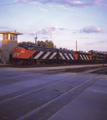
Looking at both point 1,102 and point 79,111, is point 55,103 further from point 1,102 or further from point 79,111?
point 1,102

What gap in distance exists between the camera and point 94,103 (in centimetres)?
539

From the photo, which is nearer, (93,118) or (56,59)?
(93,118)

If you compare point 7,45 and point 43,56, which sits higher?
point 7,45

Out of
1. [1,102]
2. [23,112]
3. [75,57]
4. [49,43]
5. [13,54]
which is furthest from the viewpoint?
[49,43]

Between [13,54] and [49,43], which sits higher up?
[49,43]

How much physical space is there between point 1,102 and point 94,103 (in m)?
3.51

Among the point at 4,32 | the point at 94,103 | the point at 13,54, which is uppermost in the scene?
the point at 4,32

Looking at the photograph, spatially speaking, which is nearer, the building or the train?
the train

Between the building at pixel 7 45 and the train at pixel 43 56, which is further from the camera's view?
the building at pixel 7 45

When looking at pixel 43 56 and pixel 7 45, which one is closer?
pixel 7 45

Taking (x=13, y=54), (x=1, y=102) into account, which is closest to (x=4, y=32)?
(x=13, y=54)

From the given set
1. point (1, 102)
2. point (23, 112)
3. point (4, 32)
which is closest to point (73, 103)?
point (23, 112)

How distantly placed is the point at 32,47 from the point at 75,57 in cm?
2039

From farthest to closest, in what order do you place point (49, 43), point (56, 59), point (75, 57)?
point (49, 43), point (75, 57), point (56, 59)
